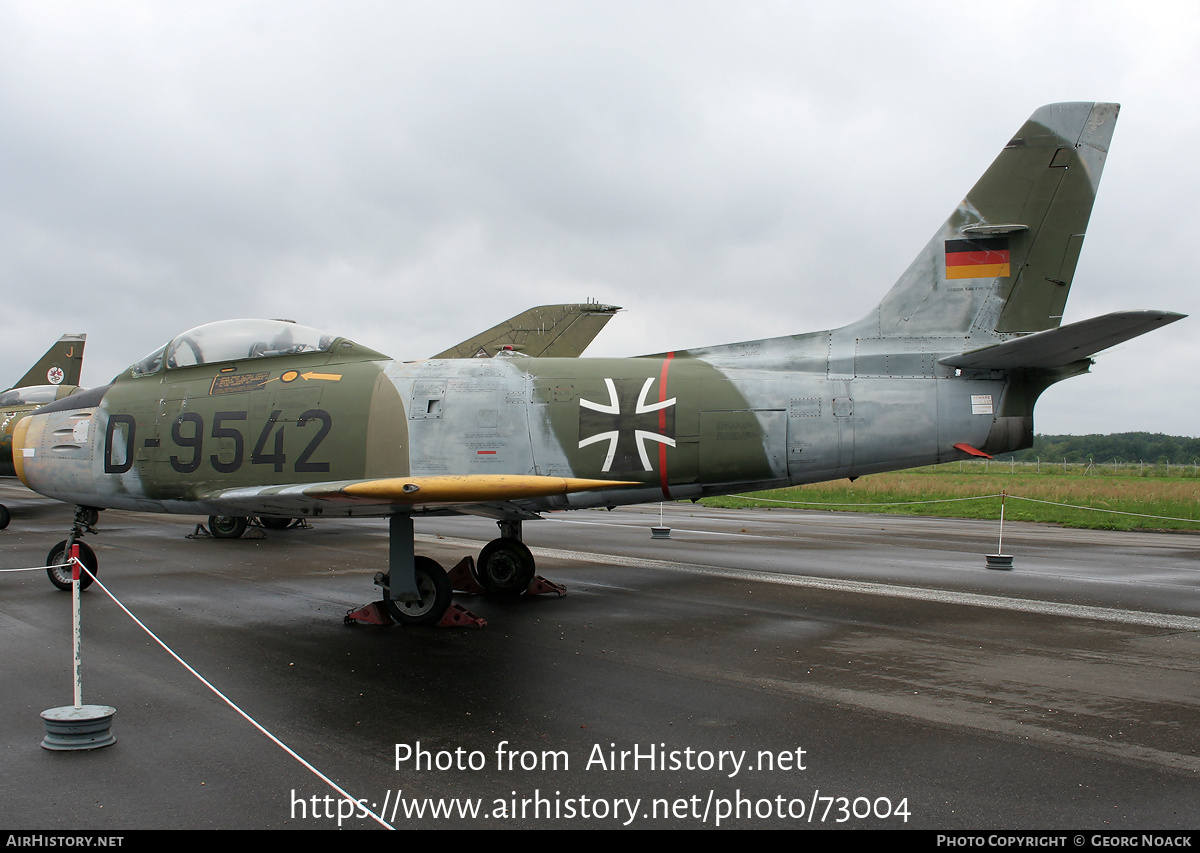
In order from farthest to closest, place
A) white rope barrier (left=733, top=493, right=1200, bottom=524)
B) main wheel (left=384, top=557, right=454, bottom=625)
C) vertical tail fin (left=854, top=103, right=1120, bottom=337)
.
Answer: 1. white rope barrier (left=733, top=493, right=1200, bottom=524)
2. vertical tail fin (left=854, top=103, right=1120, bottom=337)
3. main wheel (left=384, top=557, right=454, bottom=625)

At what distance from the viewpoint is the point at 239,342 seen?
8.57 metres

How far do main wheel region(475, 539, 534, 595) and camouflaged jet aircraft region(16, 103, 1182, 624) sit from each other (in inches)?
66.1

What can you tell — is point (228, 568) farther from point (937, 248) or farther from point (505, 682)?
point (937, 248)

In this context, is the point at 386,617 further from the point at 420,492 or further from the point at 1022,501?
the point at 1022,501

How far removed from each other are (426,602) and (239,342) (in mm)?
3653

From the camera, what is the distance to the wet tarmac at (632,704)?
3.83 meters

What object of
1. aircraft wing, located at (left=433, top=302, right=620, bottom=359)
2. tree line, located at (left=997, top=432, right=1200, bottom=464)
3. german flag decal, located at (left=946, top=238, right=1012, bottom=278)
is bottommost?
tree line, located at (left=997, top=432, right=1200, bottom=464)

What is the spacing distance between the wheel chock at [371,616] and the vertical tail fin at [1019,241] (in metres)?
6.04

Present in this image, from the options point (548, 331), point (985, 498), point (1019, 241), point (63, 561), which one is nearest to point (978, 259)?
point (1019, 241)

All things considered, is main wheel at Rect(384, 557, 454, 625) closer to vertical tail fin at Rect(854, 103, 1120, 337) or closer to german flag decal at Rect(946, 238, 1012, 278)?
vertical tail fin at Rect(854, 103, 1120, 337)

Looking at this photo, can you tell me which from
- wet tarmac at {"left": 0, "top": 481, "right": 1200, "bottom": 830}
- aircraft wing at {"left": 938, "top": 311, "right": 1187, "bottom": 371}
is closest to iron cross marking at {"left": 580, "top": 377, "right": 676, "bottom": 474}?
wet tarmac at {"left": 0, "top": 481, "right": 1200, "bottom": 830}

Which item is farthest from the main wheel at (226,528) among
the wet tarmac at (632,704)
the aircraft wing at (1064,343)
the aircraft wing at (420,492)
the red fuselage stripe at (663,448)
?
the aircraft wing at (1064,343)

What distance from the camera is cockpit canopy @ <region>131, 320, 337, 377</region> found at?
8523mm

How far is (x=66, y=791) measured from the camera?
12.9 ft
